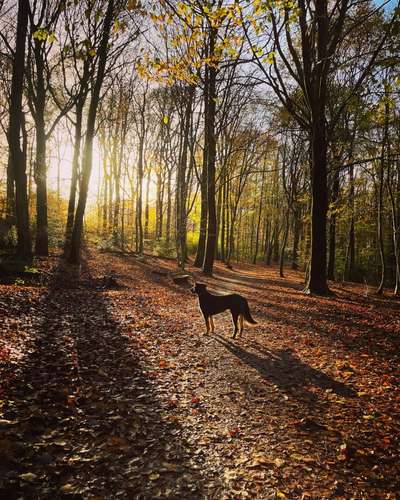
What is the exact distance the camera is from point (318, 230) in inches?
532

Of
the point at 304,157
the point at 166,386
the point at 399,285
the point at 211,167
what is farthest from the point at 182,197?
the point at 166,386

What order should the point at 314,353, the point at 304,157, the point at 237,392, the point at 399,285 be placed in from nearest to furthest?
the point at 237,392
the point at 314,353
the point at 399,285
the point at 304,157

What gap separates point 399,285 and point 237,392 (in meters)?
16.0

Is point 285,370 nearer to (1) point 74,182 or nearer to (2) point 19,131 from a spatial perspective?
(2) point 19,131

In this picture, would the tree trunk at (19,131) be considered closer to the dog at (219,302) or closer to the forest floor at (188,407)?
the forest floor at (188,407)

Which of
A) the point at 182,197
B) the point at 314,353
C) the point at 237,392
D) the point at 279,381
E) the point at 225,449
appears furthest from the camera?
the point at 182,197

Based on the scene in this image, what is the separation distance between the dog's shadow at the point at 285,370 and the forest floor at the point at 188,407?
0.13 feet

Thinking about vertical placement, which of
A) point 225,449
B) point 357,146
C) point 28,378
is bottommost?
point 225,449

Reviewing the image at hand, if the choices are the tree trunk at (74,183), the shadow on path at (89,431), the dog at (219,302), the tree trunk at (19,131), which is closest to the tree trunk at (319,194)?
the dog at (219,302)

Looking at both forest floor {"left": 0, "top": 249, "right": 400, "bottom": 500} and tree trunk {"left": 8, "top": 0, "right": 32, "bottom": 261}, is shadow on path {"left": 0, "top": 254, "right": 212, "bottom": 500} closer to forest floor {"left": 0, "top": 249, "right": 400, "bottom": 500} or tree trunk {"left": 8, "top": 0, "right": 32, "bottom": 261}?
forest floor {"left": 0, "top": 249, "right": 400, "bottom": 500}

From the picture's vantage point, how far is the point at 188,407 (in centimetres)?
491

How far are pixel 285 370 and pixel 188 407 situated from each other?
7.56 ft

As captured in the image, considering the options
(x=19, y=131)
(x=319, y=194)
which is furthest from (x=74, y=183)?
(x=319, y=194)

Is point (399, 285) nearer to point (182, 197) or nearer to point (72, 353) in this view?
point (182, 197)
